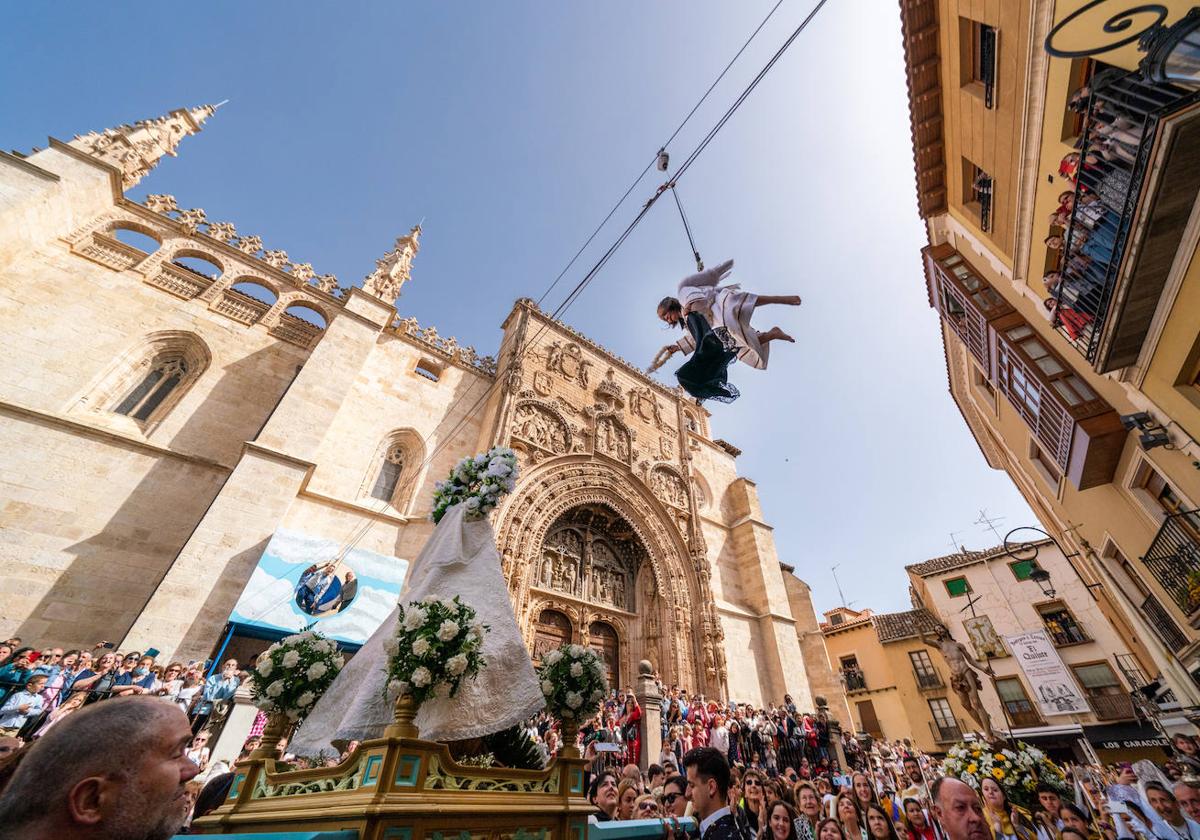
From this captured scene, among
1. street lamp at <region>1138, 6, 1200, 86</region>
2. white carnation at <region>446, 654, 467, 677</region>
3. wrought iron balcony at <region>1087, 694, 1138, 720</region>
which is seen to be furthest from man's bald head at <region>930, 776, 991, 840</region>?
wrought iron balcony at <region>1087, 694, 1138, 720</region>

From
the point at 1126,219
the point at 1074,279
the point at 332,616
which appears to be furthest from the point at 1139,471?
the point at 332,616

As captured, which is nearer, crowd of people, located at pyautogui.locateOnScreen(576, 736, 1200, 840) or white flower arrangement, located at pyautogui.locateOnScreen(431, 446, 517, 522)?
crowd of people, located at pyautogui.locateOnScreen(576, 736, 1200, 840)

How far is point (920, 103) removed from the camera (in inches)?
422

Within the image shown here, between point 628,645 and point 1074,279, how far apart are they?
13.5 metres

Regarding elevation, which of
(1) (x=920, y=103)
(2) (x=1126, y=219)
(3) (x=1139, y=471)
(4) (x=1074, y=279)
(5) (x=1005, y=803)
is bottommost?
(5) (x=1005, y=803)

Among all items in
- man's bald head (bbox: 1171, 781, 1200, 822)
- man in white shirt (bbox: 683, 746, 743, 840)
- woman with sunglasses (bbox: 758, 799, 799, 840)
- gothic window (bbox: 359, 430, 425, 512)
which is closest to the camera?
man in white shirt (bbox: 683, 746, 743, 840)

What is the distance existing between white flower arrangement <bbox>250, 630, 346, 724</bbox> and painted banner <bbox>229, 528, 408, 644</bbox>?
19.4ft

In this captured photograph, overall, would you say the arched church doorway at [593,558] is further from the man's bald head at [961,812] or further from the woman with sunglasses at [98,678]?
the man's bald head at [961,812]

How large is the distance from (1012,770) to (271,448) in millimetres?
13677

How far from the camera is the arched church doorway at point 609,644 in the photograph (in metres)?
13.7

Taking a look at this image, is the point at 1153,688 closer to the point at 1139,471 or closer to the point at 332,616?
the point at 1139,471

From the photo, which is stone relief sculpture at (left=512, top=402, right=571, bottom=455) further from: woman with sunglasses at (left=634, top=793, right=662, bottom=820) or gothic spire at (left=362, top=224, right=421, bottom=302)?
woman with sunglasses at (left=634, top=793, right=662, bottom=820)

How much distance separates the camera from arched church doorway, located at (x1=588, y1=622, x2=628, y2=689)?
13680mm

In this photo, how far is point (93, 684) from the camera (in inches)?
254
